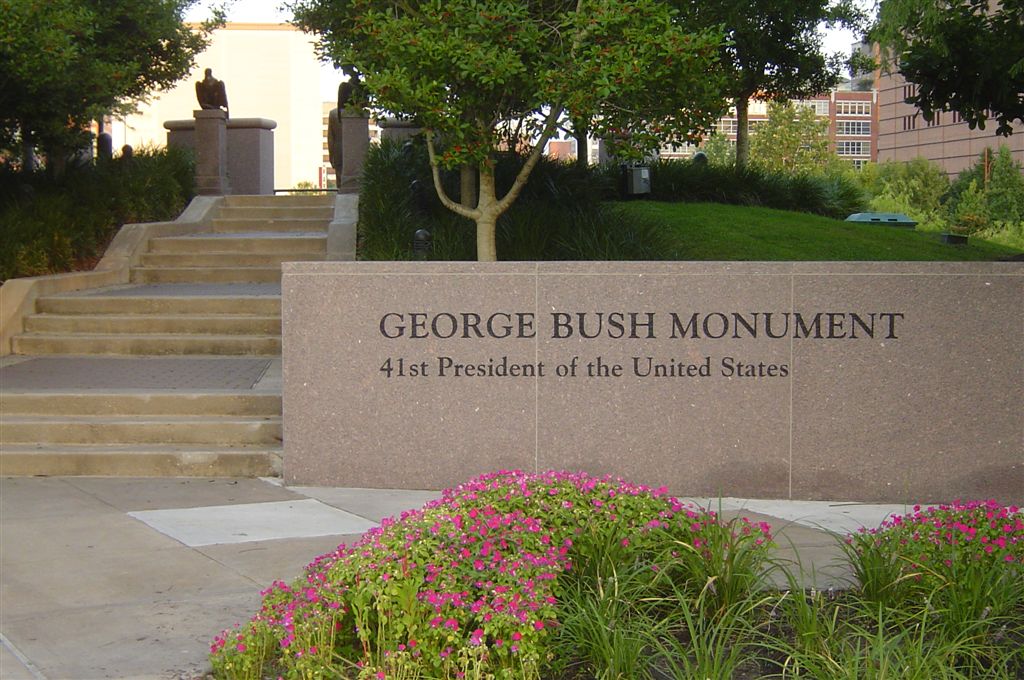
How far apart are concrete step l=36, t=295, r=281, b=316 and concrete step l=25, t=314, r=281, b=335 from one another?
0.18 m

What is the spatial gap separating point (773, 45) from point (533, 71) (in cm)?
1166

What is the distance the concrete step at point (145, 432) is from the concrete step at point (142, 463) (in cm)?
34

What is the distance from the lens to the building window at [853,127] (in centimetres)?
16548

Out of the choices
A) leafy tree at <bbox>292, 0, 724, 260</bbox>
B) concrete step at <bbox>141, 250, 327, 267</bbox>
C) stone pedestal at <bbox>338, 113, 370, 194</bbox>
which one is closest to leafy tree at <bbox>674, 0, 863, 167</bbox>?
leafy tree at <bbox>292, 0, 724, 260</bbox>

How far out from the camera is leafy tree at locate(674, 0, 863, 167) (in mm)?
13930

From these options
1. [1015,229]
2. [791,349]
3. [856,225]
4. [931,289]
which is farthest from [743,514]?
[1015,229]

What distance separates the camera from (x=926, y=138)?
378 ft

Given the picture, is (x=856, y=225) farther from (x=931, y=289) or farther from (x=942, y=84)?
(x=931, y=289)

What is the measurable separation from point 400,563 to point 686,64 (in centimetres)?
764

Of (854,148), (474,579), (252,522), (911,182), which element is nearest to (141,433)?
(252,522)

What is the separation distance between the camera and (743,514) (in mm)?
7734

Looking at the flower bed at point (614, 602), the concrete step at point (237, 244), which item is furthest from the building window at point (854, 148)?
the flower bed at point (614, 602)

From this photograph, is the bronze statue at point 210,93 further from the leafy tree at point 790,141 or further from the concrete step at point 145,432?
the leafy tree at point 790,141

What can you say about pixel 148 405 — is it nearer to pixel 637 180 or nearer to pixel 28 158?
pixel 637 180
